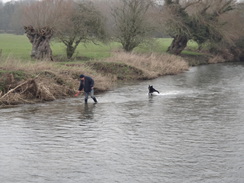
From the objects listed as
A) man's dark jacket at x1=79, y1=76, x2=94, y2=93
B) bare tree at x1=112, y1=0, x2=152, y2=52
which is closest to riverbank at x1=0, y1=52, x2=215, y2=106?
man's dark jacket at x1=79, y1=76, x2=94, y2=93

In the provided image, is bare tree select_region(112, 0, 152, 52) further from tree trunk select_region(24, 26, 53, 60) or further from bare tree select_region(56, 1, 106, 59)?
tree trunk select_region(24, 26, 53, 60)

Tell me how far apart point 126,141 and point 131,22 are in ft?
106

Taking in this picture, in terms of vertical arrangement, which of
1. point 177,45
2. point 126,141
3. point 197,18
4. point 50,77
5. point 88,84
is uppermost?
point 197,18

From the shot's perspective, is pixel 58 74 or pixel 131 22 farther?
pixel 131 22

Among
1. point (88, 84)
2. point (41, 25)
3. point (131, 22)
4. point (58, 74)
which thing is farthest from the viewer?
point (131, 22)

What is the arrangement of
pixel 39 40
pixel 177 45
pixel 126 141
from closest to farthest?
pixel 126 141 < pixel 39 40 < pixel 177 45

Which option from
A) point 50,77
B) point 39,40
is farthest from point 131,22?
point 50,77

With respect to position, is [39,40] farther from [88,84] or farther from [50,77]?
[88,84]

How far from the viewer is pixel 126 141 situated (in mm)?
15445

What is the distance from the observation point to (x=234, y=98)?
26016 millimetres

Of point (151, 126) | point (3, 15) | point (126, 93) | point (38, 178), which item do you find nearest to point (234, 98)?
point (126, 93)

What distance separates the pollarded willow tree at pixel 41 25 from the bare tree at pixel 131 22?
864cm

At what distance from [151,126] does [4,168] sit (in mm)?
7741

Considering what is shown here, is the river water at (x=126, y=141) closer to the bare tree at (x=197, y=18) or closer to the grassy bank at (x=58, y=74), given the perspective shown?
the grassy bank at (x=58, y=74)
